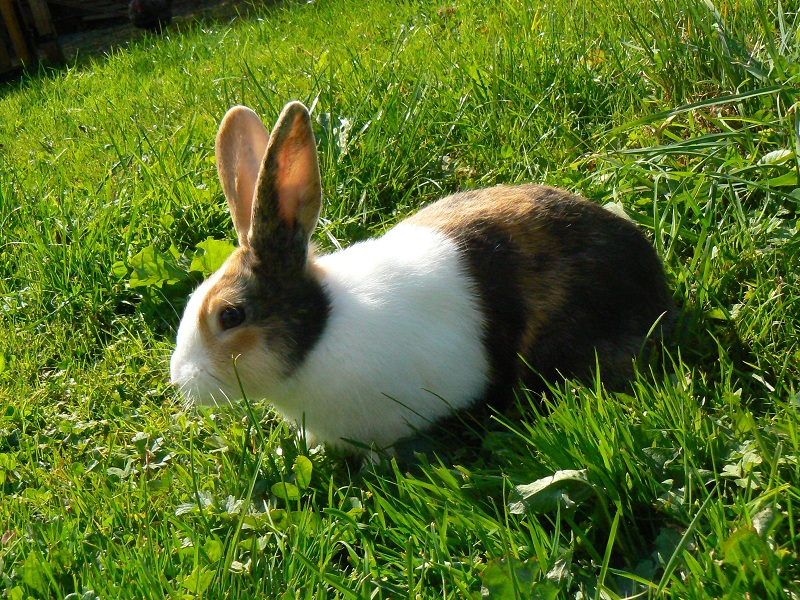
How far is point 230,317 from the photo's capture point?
2691mm

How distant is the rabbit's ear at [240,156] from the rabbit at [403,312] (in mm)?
164

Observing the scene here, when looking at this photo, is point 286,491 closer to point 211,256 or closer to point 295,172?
point 295,172

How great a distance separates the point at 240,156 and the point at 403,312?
84cm

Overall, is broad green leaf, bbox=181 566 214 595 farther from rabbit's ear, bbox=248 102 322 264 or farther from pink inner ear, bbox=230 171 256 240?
pink inner ear, bbox=230 171 256 240

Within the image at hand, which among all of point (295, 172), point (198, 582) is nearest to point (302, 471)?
point (198, 582)

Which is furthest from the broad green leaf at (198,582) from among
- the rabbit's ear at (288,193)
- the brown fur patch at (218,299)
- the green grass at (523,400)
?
the rabbit's ear at (288,193)

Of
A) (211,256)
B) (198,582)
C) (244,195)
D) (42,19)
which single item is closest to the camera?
(198,582)

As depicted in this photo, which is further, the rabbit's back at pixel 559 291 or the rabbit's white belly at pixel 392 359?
the rabbit's back at pixel 559 291

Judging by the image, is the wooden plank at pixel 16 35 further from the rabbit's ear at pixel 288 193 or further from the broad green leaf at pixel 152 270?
the rabbit's ear at pixel 288 193

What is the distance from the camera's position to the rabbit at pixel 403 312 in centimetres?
268

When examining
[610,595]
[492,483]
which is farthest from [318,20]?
[610,595]

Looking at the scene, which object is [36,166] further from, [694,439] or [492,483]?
[694,439]

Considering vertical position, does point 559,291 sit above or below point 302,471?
above

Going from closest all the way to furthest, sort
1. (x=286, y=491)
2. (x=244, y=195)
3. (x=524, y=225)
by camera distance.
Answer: (x=286, y=491), (x=524, y=225), (x=244, y=195)
